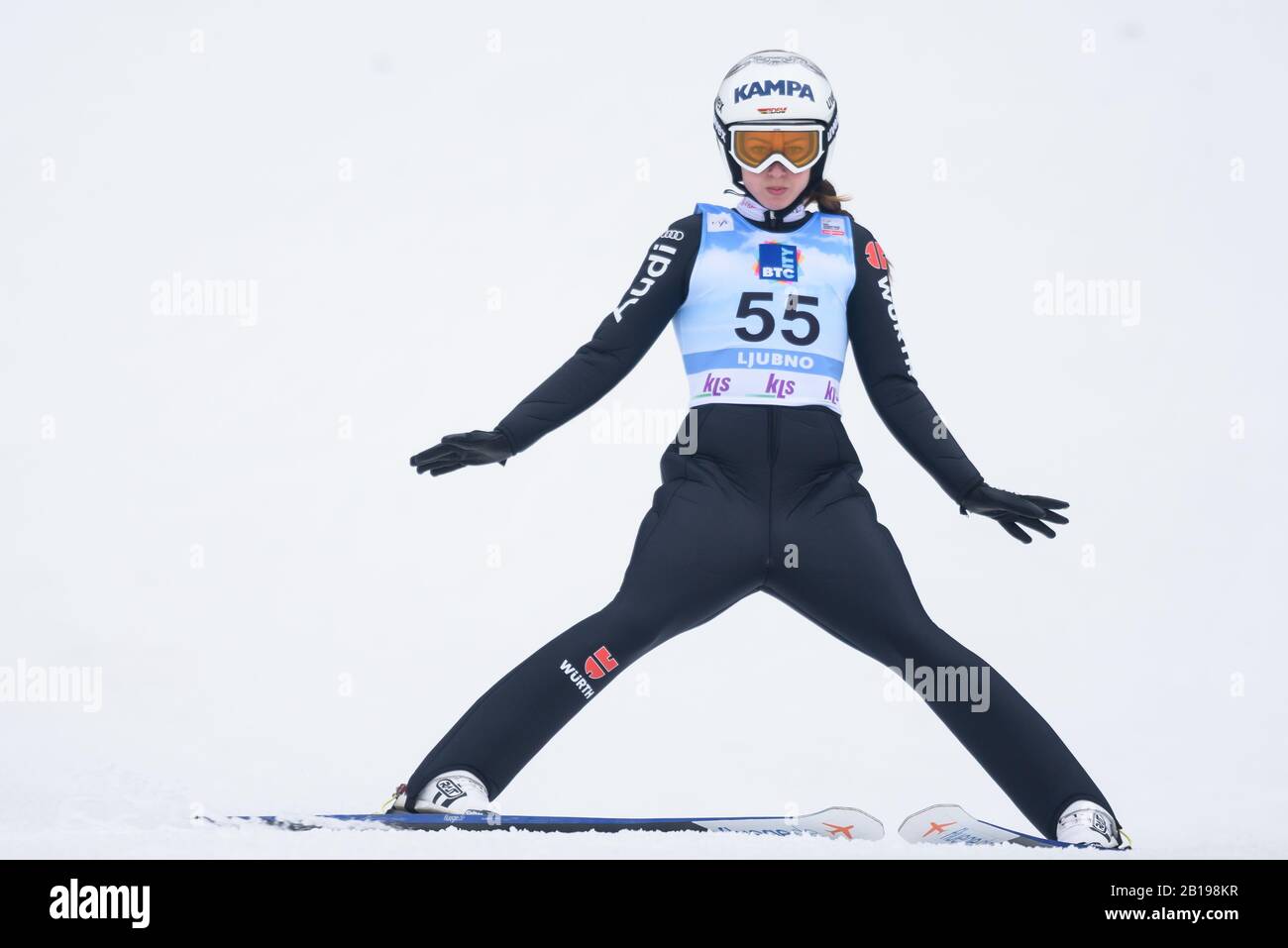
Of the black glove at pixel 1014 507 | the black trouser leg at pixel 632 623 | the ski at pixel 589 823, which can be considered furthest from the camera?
the black glove at pixel 1014 507

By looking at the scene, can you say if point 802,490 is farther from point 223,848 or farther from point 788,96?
point 223,848

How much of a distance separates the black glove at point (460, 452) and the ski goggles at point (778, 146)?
98 cm

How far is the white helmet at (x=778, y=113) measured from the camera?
11.9ft

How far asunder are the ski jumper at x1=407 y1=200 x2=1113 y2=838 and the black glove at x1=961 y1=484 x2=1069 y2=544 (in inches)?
1.8

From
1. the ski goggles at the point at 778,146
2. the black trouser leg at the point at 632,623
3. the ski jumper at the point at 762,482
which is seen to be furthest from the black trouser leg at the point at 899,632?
the ski goggles at the point at 778,146

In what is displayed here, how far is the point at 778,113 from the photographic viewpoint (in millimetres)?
3619

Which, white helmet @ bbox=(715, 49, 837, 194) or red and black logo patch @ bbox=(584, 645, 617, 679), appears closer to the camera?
red and black logo patch @ bbox=(584, 645, 617, 679)

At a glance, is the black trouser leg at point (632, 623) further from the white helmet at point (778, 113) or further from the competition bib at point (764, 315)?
the white helmet at point (778, 113)

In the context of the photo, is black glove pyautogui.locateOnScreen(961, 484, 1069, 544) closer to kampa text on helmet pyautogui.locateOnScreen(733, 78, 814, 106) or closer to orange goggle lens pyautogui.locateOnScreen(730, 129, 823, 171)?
orange goggle lens pyautogui.locateOnScreen(730, 129, 823, 171)

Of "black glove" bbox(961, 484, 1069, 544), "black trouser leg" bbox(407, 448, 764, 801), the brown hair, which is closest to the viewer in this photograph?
"black trouser leg" bbox(407, 448, 764, 801)

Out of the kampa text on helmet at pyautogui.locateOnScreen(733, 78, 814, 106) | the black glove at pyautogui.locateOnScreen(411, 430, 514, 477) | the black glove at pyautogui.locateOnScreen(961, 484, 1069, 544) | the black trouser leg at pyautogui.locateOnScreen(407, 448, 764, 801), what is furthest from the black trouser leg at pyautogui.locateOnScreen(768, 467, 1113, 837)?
the kampa text on helmet at pyautogui.locateOnScreen(733, 78, 814, 106)

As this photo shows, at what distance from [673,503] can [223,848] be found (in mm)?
1290

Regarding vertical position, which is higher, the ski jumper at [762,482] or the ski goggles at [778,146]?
the ski goggles at [778,146]

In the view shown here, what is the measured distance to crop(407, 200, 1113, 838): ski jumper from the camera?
3.23 meters
